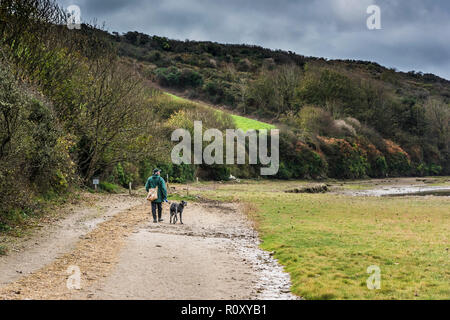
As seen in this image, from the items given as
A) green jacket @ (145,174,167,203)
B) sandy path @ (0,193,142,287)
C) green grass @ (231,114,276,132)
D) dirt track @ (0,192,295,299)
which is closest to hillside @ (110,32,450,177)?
green grass @ (231,114,276,132)

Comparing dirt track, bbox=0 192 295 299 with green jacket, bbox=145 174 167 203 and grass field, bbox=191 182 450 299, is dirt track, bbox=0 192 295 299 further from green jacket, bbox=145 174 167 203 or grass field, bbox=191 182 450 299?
green jacket, bbox=145 174 167 203

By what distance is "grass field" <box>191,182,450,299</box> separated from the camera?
447 inches

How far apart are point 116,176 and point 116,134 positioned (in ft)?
19.3

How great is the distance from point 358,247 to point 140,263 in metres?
8.01

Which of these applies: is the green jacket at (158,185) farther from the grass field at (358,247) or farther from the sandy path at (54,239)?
the grass field at (358,247)

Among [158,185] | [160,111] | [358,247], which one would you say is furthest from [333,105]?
[358,247]

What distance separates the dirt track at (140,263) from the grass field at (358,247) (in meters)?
0.92

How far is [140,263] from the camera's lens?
13.6 meters

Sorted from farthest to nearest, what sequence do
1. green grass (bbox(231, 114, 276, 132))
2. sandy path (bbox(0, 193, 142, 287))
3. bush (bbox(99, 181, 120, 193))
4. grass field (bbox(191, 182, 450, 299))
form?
1. green grass (bbox(231, 114, 276, 132))
2. bush (bbox(99, 181, 120, 193))
3. sandy path (bbox(0, 193, 142, 287))
4. grass field (bbox(191, 182, 450, 299))

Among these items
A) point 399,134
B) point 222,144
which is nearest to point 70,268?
point 222,144

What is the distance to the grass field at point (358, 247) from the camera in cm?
1136

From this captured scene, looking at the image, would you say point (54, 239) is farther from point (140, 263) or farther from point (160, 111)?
point (160, 111)

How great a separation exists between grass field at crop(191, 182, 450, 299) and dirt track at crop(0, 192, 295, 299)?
36.2 inches

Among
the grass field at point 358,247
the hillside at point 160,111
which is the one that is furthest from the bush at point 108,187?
the grass field at point 358,247
